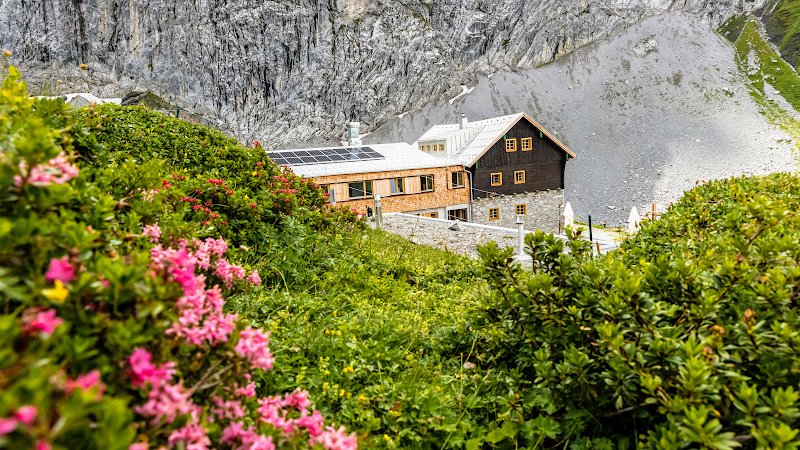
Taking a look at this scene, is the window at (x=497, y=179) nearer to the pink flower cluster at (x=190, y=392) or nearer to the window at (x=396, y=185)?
the window at (x=396, y=185)


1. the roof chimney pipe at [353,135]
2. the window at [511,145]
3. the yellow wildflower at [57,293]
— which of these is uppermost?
the roof chimney pipe at [353,135]

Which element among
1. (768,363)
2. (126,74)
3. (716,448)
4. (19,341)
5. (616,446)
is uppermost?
(126,74)

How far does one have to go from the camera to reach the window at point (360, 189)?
29.1 metres

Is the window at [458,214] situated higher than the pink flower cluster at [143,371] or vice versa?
the pink flower cluster at [143,371]

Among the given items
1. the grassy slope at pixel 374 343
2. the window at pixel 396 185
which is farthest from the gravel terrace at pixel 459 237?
the window at pixel 396 185

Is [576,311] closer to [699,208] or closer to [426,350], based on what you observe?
[426,350]

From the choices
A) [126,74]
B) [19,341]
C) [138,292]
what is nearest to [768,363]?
[138,292]

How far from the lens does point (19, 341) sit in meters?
1.25

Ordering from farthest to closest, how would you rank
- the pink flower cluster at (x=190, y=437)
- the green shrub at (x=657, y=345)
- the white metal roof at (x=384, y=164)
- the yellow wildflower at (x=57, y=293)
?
the white metal roof at (x=384, y=164) < the green shrub at (x=657, y=345) < the pink flower cluster at (x=190, y=437) < the yellow wildflower at (x=57, y=293)

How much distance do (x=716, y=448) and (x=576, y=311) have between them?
1290 mm

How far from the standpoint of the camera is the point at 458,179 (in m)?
34.7

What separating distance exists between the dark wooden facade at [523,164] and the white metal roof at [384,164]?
2.93 m

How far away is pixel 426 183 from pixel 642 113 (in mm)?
66464

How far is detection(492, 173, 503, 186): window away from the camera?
121 ft
